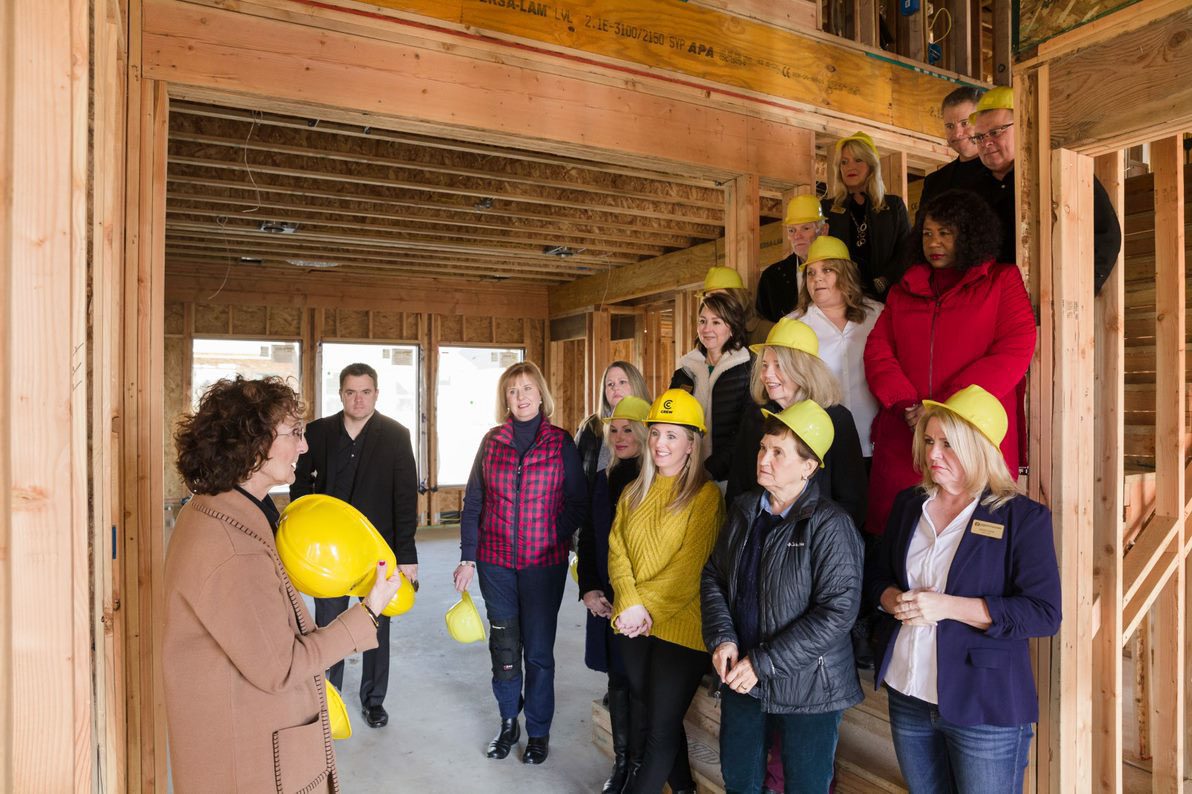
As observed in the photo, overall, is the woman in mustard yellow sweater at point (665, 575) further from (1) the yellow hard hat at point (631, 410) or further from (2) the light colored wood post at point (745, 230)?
(2) the light colored wood post at point (745, 230)

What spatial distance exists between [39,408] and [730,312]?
2691mm

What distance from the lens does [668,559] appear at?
2748 mm

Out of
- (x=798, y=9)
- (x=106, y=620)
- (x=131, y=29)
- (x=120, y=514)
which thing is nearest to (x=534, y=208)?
(x=798, y=9)

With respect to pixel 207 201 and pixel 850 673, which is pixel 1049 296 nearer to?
pixel 850 673

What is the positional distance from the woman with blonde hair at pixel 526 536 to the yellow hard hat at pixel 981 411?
1853 mm

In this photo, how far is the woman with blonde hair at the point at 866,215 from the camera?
3508 millimetres

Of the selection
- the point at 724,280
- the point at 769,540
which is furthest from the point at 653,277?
the point at 769,540

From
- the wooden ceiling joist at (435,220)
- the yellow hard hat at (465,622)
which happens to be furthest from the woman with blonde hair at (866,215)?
the wooden ceiling joist at (435,220)

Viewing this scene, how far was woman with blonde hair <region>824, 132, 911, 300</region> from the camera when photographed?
351 cm

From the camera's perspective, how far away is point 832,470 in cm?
258

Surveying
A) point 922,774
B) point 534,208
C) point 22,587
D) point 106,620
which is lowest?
point 922,774

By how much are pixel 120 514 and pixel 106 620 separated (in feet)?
2.34

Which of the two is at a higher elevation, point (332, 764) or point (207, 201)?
point (207, 201)

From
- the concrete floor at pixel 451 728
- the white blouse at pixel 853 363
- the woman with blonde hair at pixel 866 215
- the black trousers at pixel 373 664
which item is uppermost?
the woman with blonde hair at pixel 866 215
